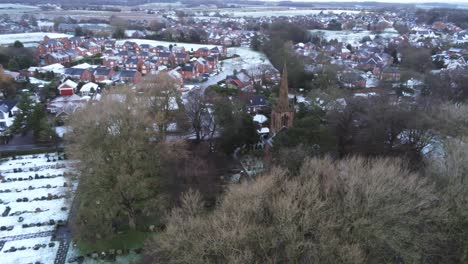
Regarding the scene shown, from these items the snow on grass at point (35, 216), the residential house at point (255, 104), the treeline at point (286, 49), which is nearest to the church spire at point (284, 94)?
the treeline at point (286, 49)

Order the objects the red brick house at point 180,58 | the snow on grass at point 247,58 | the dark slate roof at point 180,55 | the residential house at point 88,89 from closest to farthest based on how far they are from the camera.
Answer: the residential house at point 88,89
the snow on grass at point 247,58
the red brick house at point 180,58
the dark slate roof at point 180,55

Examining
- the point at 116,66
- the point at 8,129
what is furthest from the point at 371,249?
the point at 116,66

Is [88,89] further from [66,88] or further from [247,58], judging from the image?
[247,58]

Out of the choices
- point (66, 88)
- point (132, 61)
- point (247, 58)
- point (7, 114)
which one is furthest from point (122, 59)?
point (7, 114)

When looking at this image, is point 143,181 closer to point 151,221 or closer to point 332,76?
point 151,221

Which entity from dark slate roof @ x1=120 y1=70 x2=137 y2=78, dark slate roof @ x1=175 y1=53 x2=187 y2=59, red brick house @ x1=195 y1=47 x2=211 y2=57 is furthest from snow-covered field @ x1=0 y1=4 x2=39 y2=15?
dark slate roof @ x1=120 y1=70 x2=137 y2=78

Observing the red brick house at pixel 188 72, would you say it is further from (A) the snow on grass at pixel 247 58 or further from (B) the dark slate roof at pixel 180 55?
(B) the dark slate roof at pixel 180 55

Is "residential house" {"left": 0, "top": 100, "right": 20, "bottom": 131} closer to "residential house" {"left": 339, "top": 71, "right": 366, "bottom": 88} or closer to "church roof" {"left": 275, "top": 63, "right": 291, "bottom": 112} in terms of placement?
"church roof" {"left": 275, "top": 63, "right": 291, "bottom": 112}

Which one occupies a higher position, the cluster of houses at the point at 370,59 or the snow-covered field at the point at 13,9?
the snow-covered field at the point at 13,9
